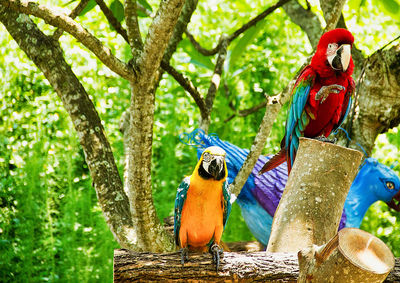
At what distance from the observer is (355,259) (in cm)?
111

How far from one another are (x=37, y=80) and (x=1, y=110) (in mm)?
385

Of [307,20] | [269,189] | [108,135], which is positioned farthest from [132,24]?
[108,135]

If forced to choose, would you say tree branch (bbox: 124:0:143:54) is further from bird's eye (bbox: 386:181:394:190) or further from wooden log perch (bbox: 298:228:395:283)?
bird's eye (bbox: 386:181:394:190)

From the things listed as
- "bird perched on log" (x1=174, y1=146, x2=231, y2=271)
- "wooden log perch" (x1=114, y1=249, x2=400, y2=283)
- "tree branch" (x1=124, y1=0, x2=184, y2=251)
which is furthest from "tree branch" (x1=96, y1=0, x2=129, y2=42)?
"wooden log perch" (x1=114, y1=249, x2=400, y2=283)

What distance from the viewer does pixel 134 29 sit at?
6.61ft

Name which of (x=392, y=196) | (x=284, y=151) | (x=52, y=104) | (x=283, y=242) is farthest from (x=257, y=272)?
(x=52, y=104)

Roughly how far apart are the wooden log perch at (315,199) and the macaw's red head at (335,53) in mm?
408

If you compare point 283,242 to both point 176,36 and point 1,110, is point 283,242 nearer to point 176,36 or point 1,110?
point 176,36

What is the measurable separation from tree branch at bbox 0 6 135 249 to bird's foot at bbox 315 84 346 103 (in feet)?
3.03

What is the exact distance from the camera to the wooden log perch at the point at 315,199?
161 cm

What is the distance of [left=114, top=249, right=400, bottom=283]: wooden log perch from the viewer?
132 centimetres

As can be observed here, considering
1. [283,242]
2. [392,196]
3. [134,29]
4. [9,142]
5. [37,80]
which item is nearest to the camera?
[283,242]

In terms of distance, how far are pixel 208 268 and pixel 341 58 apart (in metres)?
1.01

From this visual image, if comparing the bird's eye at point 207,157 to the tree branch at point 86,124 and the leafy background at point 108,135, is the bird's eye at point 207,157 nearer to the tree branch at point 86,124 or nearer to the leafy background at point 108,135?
the tree branch at point 86,124
